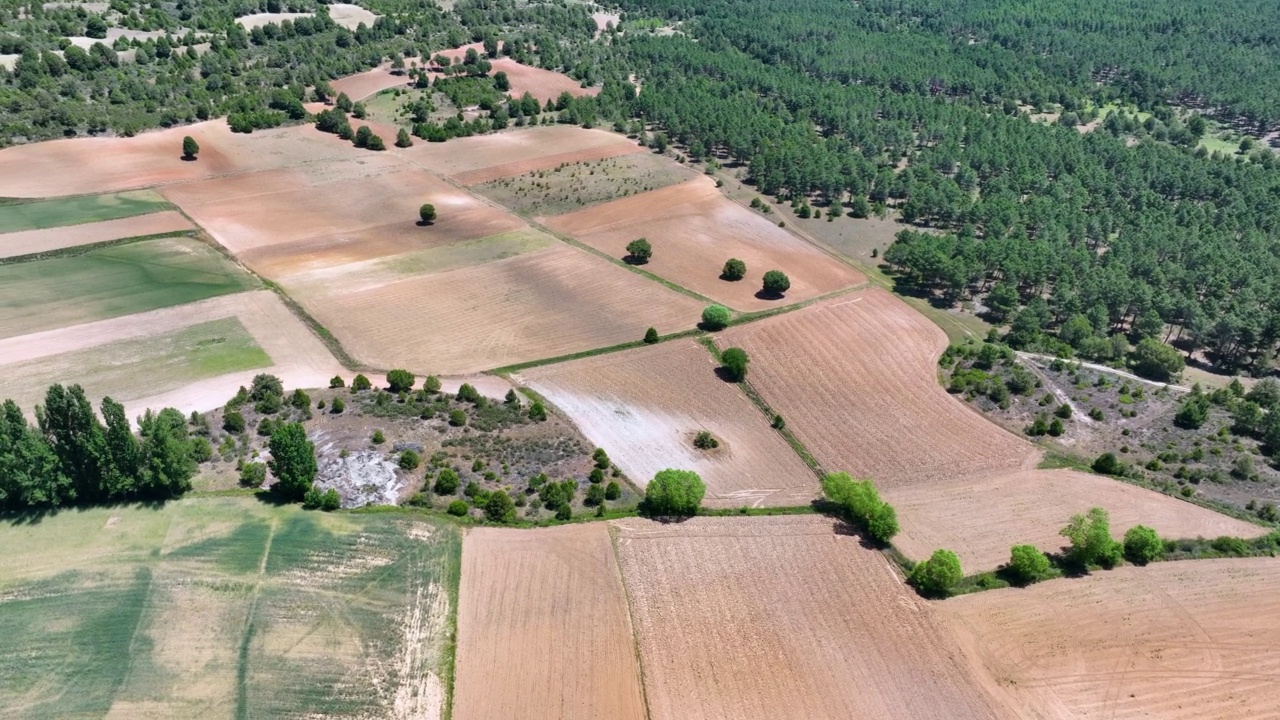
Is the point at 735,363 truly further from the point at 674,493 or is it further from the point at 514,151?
the point at 514,151

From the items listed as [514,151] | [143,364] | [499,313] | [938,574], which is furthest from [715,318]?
[514,151]

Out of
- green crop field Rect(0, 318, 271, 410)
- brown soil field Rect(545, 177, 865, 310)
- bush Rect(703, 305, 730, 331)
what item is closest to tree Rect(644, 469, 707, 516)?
bush Rect(703, 305, 730, 331)

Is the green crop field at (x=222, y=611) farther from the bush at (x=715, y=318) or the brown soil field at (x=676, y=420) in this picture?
the bush at (x=715, y=318)

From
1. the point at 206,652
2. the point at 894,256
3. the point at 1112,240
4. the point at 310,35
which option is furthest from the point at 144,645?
the point at 310,35

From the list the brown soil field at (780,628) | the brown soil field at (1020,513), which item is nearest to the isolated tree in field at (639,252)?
the brown soil field at (1020,513)

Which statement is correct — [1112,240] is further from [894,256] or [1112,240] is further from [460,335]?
[460,335]

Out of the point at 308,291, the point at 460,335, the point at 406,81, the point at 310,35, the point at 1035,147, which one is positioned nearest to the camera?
the point at 460,335
